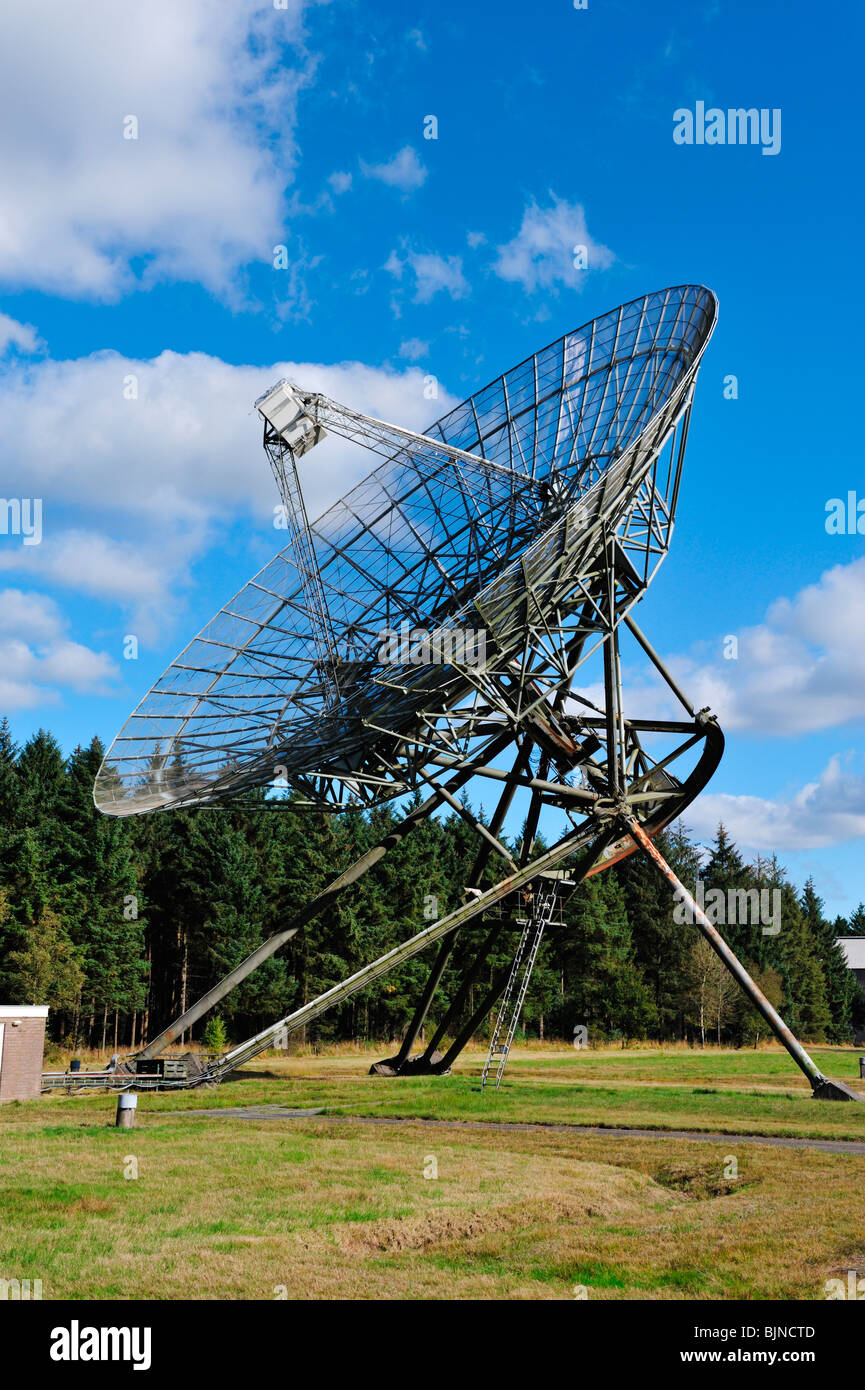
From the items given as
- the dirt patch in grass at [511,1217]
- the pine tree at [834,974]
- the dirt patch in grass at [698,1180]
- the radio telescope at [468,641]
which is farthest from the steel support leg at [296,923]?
the pine tree at [834,974]

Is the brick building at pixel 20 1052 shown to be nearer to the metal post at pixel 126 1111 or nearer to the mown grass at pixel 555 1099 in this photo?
the mown grass at pixel 555 1099

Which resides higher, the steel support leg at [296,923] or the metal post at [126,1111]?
the steel support leg at [296,923]

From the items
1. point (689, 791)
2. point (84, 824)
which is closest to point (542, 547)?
point (689, 791)

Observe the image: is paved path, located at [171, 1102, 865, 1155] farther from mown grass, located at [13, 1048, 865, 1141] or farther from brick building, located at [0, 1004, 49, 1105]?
brick building, located at [0, 1004, 49, 1105]

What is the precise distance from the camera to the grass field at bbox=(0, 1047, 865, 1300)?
10758mm

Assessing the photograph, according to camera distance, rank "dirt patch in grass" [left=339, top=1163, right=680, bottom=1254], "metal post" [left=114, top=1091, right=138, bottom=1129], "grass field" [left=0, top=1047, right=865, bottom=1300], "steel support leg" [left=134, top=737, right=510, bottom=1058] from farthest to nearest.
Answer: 1. "steel support leg" [left=134, top=737, right=510, bottom=1058]
2. "metal post" [left=114, top=1091, right=138, bottom=1129]
3. "dirt patch in grass" [left=339, top=1163, right=680, bottom=1254]
4. "grass field" [left=0, top=1047, right=865, bottom=1300]

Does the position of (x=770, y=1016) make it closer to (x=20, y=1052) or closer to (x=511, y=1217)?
(x=511, y=1217)

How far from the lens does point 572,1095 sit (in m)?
29.9

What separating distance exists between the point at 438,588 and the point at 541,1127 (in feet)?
45.9

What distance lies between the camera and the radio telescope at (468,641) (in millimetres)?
27000

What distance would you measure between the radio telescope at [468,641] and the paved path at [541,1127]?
2884mm

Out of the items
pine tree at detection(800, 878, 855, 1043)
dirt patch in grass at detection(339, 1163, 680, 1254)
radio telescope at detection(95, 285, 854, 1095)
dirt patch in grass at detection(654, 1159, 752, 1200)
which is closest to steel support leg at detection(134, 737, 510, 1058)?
radio telescope at detection(95, 285, 854, 1095)

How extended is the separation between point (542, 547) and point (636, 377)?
6.31 metres

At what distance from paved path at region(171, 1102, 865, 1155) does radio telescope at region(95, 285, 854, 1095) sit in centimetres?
288
